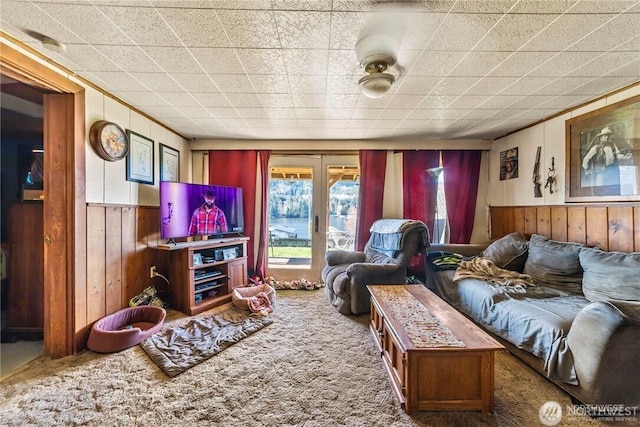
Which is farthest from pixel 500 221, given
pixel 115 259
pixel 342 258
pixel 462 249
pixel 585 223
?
pixel 115 259

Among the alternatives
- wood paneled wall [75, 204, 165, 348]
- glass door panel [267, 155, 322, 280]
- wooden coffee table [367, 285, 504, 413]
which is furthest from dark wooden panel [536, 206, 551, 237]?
wood paneled wall [75, 204, 165, 348]

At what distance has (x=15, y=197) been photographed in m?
2.26

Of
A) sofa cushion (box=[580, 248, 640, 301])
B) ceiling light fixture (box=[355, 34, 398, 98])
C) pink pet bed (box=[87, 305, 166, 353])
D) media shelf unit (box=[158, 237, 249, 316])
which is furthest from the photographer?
media shelf unit (box=[158, 237, 249, 316])

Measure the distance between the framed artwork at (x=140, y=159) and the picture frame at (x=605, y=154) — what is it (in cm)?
458

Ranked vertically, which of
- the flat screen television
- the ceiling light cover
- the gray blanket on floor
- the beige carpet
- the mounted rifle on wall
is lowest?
the beige carpet

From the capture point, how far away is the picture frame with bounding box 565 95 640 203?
6.93 feet

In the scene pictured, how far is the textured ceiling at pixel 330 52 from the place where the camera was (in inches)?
52.8

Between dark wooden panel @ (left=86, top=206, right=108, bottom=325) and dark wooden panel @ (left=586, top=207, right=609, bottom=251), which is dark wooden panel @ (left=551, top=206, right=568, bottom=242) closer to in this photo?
dark wooden panel @ (left=586, top=207, right=609, bottom=251)

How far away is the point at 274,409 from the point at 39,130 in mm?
3212

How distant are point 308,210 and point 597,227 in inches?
127

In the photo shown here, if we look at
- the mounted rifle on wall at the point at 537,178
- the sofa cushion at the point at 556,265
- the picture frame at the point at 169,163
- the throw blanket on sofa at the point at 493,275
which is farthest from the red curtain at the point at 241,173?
the mounted rifle on wall at the point at 537,178

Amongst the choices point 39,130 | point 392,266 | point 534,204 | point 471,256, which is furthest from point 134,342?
point 534,204

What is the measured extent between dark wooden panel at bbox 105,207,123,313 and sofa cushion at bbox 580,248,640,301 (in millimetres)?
4081

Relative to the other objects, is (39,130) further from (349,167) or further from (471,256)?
(471,256)
